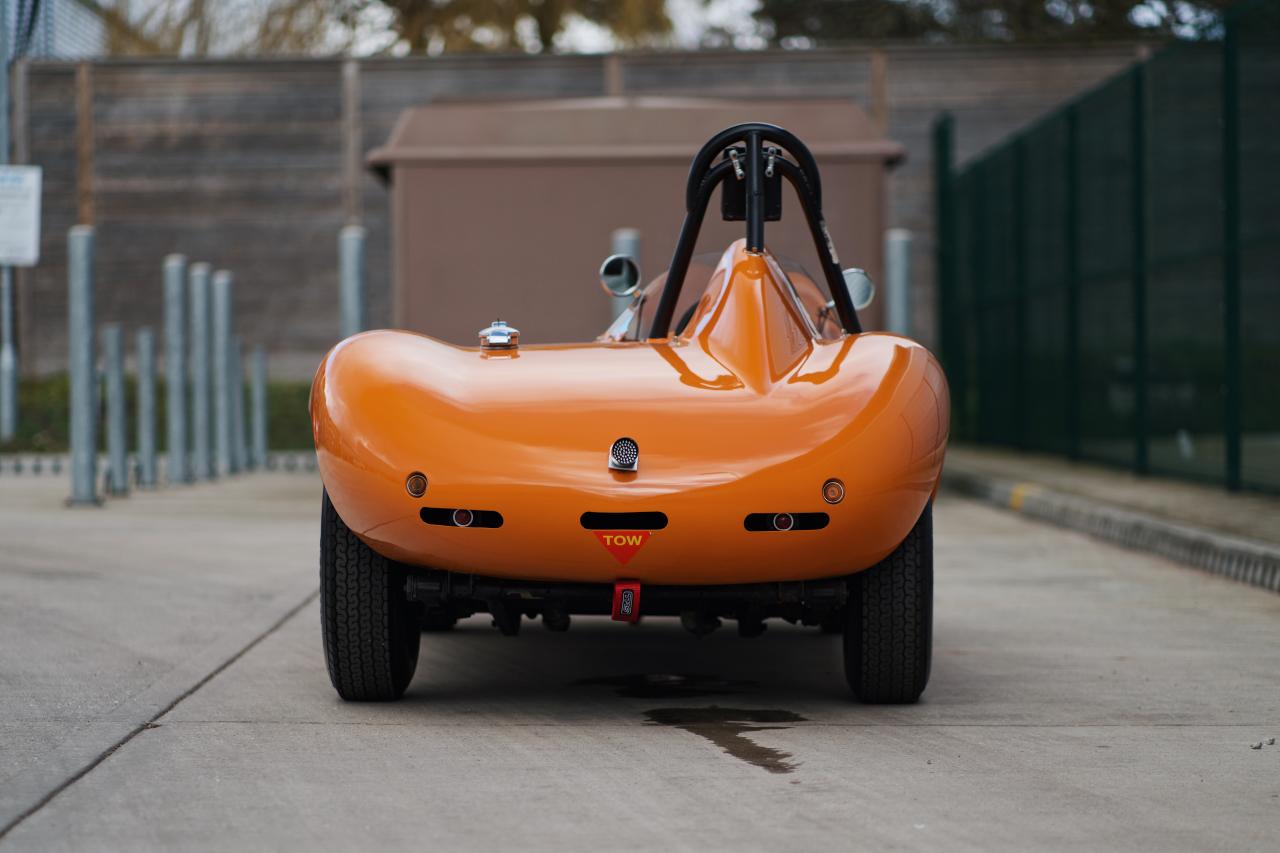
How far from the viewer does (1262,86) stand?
436 inches

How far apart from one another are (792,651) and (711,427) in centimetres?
189

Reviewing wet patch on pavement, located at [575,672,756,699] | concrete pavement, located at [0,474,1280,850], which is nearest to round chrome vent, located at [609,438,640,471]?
concrete pavement, located at [0,474,1280,850]

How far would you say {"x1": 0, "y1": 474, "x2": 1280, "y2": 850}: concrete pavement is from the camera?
4.00 m

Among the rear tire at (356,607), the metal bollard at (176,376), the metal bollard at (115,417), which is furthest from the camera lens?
the metal bollard at (176,376)

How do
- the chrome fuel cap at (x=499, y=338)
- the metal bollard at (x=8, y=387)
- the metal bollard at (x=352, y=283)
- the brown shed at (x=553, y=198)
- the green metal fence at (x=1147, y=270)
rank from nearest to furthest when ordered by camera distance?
the chrome fuel cap at (x=499, y=338) → the green metal fence at (x=1147, y=270) → the brown shed at (x=553, y=198) → the metal bollard at (x=352, y=283) → the metal bollard at (x=8, y=387)

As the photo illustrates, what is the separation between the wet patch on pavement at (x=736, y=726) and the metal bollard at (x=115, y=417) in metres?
8.85

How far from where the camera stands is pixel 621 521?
4.90 metres

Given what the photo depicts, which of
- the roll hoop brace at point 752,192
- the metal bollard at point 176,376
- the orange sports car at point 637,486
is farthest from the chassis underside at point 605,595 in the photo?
the metal bollard at point 176,376

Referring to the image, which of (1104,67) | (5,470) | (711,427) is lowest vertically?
(5,470)

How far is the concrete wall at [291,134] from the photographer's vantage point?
2147cm

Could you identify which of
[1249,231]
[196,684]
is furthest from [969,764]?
[1249,231]

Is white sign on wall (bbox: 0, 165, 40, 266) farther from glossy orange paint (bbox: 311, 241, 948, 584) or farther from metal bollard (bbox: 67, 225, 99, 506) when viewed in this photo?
glossy orange paint (bbox: 311, 241, 948, 584)

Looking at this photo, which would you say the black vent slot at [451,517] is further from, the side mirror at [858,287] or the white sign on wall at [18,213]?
the white sign on wall at [18,213]

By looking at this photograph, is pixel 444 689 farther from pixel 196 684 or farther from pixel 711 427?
pixel 711 427
